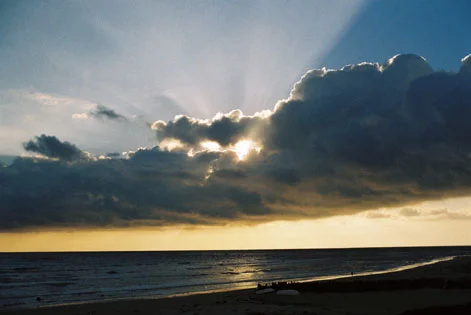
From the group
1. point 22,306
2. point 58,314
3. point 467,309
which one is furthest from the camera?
point 22,306

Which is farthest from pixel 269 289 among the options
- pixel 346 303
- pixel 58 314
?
pixel 58 314

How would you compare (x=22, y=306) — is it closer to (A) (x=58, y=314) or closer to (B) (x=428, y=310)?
(A) (x=58, y=314)

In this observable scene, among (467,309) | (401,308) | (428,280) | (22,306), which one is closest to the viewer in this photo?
(467,309)

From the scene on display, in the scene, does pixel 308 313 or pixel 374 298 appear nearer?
pixel 308 313

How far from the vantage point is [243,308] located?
32.7 m

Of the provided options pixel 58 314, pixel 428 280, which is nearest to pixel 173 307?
pixel 58 314

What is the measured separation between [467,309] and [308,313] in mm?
11021

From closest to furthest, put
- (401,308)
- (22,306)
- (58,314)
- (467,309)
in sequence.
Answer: (467,309), (401,308), (58,314), (22,306)

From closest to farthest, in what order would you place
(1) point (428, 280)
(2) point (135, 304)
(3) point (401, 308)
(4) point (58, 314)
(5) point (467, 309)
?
(5) point (467, 309) < (3) point (401, 308) < (4) point (58, 314) < (2) point (135, 304) < (1) point (428, 280)

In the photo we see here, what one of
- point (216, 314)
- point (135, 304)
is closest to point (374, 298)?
point (216, 314)

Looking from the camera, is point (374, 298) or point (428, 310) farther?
point (374, 298)

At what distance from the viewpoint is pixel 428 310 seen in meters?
29.7

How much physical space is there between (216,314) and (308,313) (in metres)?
6.66

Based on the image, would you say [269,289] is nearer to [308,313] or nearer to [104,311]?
[308,313]
